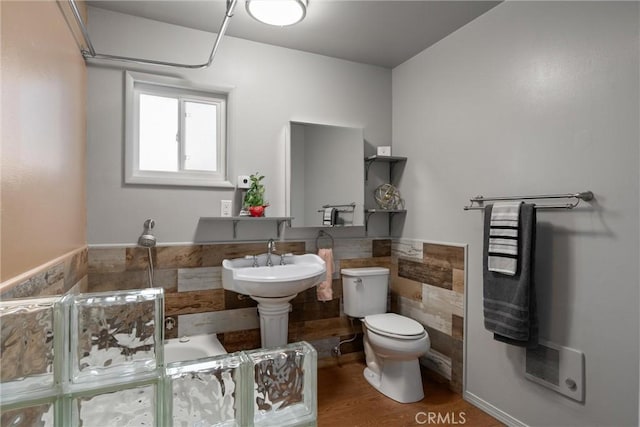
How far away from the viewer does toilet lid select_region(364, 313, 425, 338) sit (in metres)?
2.29

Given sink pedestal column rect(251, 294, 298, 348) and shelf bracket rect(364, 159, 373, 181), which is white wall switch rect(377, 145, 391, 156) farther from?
sink pedestal column rect(251, 294, 298, 348)

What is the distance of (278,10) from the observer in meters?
2.05

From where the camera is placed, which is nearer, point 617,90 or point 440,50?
point 617,90

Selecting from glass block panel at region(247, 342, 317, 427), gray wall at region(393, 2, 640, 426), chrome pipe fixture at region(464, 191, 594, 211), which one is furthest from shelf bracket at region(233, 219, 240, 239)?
glass block panel at region(247, 342, 317, 427)

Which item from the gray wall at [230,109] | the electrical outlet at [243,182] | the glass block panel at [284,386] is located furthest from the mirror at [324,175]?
the glass block panel at [284,386]

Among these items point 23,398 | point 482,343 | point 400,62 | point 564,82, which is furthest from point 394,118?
point 23,398

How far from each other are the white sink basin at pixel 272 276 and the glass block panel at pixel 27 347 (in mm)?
1440

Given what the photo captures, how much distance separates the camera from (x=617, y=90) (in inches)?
62.3

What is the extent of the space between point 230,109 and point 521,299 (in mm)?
2265

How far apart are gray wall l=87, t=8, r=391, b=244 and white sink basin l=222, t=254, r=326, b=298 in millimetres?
325

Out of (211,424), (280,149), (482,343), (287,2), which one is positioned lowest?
(482,343)

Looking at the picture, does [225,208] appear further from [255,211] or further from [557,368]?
[557,368]

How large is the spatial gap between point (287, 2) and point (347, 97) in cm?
110

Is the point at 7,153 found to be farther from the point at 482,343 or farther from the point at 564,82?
the point at 482,343
